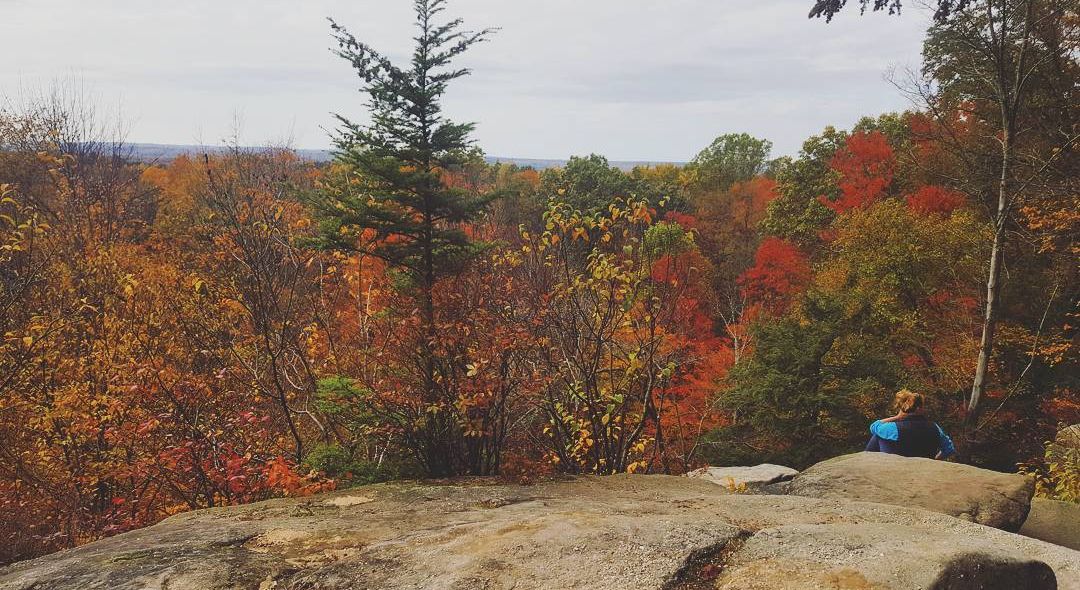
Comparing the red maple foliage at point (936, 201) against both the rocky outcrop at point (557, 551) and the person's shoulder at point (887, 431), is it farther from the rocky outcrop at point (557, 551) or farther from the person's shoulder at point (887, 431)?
the rocky outcrop at point (557, 551)

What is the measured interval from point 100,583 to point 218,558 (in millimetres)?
599

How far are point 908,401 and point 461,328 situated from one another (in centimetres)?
527

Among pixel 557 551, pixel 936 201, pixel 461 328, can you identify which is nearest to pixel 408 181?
pixel 461 328

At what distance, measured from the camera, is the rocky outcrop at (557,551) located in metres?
3.15

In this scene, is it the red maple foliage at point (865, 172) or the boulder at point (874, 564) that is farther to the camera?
the red maple foliage at point (865, 172)

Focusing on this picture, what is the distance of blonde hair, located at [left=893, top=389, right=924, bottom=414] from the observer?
658 centimetres

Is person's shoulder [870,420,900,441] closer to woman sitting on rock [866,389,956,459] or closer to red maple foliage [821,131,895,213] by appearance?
woman sitting on rock [866,389,956,459]

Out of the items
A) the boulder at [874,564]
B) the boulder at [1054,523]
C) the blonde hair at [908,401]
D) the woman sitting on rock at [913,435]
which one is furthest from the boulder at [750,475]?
the boulder at [874,564]

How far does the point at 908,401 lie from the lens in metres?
6.66

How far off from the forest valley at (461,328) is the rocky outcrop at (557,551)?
80.2 inches

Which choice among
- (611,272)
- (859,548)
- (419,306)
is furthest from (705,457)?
(859,548)

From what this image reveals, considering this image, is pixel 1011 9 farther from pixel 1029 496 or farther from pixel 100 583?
pixel 100 583

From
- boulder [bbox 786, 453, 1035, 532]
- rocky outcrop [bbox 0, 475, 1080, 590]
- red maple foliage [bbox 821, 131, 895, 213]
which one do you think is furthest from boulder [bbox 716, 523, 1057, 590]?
red maple foliage [bbox 821, 131, 895, 213]

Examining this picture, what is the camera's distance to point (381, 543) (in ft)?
13.0
